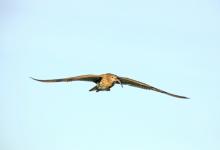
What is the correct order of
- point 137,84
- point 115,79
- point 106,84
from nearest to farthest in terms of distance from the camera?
1. point 106,84
2. point 115,79
3. point 137,84

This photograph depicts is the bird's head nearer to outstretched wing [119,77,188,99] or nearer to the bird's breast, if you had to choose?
the bird's breast

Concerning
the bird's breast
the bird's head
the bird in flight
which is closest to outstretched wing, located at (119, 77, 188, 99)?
the bird in flight

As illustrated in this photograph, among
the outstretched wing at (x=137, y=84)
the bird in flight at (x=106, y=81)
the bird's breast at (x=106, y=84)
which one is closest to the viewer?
the bird's breast at (x=106, y=84)

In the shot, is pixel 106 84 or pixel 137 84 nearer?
pixel 106 84

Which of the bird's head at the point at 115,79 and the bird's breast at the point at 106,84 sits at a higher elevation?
the bird's head at the point at 115,79

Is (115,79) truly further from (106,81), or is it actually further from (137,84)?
(137,84)

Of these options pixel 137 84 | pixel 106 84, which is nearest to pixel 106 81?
pixel 106 84

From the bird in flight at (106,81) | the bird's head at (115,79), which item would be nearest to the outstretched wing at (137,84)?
the bird in flight at (106,81)

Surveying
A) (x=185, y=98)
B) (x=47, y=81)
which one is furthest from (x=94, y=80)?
(x=185, y=98)

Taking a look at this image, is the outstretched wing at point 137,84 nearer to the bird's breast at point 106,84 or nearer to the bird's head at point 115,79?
the bird's head at point 115,79

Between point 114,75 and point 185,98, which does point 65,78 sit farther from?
point 185,98

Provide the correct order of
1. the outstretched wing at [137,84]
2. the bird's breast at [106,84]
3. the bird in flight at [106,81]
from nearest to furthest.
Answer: the bird's breast at [106,84], the bird in flight at [106,81], the outstretched wing at [137,84]

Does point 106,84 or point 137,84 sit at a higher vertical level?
point 106,84

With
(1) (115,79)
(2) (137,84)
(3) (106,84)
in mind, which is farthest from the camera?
(2) (137,84)
